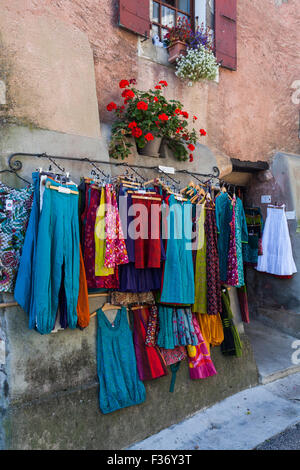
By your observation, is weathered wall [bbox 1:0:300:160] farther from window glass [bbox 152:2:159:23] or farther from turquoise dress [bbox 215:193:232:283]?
turquoise dress [bbox 215:193:232:283]

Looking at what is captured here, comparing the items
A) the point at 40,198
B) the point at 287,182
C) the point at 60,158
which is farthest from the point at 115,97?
the point at 287,182

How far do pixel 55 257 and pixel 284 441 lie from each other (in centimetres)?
288

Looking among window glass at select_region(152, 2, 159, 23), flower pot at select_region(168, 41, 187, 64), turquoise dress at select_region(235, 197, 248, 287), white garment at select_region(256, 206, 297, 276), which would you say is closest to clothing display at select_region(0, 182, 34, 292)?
turquoise dress at select_region(235, 197, 248, 287)

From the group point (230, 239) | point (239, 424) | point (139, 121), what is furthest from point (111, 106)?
point (239, 424)

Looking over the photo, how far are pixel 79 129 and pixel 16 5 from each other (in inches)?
46.2

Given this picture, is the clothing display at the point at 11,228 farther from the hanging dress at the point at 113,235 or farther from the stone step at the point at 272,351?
the stone step at the point at 272,351

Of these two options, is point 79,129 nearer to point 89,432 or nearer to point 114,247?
point 114,247

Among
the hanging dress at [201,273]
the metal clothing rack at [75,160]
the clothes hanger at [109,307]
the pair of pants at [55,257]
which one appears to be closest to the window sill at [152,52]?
the metal clothing rack at [75,160]

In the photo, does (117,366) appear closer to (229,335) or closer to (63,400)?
(63,400)

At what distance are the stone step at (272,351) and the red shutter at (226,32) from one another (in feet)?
13.9

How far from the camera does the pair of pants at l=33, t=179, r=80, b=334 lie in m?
2.67

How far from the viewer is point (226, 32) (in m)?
5.10

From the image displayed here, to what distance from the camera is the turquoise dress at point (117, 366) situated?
10.6 feet

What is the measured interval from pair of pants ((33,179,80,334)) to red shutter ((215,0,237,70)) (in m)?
3.42
